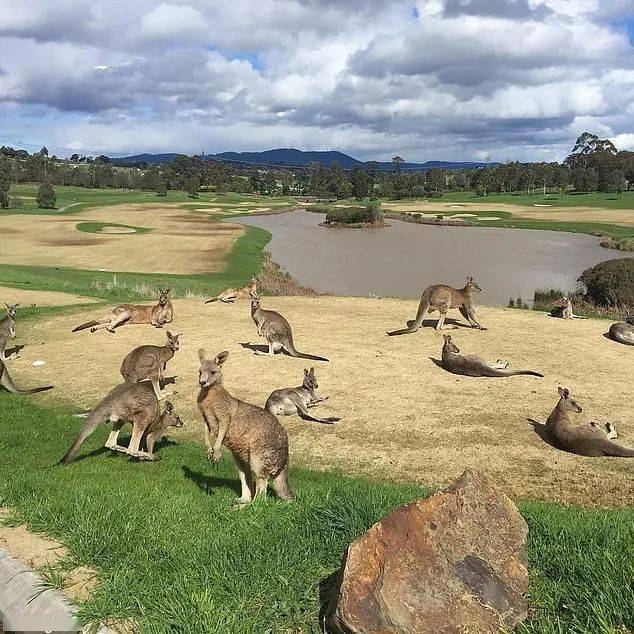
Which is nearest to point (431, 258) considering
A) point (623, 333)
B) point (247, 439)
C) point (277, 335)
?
point (623, 333)

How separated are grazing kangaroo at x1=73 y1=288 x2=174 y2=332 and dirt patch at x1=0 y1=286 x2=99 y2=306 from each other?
453cm

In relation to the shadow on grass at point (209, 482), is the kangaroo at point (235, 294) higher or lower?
higher

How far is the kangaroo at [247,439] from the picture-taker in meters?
6.57


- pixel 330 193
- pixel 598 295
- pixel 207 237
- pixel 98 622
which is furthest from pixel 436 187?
pixel 98 622

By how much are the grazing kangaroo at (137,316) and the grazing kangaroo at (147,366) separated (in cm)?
522

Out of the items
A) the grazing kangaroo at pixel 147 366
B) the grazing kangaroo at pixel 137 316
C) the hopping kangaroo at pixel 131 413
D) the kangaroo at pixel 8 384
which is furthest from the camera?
the grazing kangaroo at pixel 137 316


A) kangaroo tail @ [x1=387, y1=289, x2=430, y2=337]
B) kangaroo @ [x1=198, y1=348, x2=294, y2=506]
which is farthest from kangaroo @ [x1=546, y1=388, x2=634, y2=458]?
kangaroo tail @ [x1=387, y1=289, x2=430, y2=337]

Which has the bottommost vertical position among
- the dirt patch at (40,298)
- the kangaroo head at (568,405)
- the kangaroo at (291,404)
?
the dirt patch at (40,298)

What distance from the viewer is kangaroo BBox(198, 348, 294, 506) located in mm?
6566

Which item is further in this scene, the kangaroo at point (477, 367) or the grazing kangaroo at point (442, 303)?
the grazing kangaroo at point (442, 303)

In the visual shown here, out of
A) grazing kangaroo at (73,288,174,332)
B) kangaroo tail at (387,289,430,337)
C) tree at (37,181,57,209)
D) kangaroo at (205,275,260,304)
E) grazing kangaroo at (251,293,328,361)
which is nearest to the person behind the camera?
grazing kangaroo at (251,293,328,361)

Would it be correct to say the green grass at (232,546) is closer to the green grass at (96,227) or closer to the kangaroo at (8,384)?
the kangaroo at (8,384)

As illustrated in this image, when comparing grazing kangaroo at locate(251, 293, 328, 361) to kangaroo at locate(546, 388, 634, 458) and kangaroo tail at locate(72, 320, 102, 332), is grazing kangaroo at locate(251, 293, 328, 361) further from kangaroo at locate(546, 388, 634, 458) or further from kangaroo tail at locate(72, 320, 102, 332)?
kangaroo at locate(546, 388, 634, 458)

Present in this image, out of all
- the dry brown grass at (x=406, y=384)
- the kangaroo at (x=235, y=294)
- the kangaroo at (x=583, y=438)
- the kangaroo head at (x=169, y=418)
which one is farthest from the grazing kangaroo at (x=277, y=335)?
the kangaroo at (x=235, y=294)
